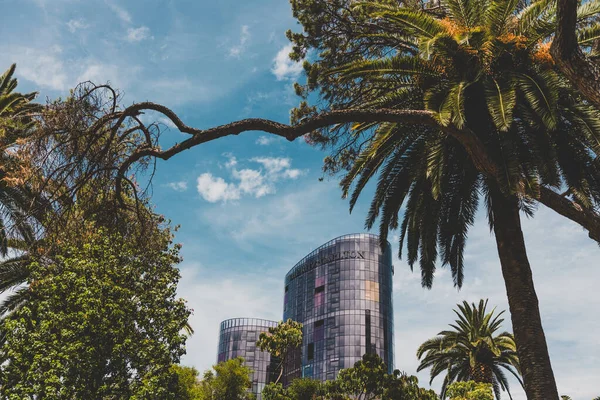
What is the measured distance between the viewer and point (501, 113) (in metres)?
10.4

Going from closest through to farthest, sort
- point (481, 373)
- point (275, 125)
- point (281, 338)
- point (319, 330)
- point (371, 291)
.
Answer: point (275, 125) < point (481, 373) < point (281, 338) < point (371, 291) < point (319, 330)

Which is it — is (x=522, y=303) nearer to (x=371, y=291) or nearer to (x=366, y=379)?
(x=366, y=379)


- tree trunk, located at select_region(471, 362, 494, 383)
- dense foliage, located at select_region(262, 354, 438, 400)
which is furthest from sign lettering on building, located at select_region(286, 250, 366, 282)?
dense foliage, located at select_region(262, 354, 438, 400)

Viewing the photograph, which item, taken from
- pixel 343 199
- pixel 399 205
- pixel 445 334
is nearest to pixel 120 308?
pixel 343 199

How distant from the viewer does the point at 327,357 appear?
89812mm

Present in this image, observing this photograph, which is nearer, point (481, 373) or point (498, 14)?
point (498, 14)

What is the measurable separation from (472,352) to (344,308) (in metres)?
51.7

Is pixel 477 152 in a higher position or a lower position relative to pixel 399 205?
lower

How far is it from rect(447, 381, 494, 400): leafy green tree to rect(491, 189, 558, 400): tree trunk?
24808mm

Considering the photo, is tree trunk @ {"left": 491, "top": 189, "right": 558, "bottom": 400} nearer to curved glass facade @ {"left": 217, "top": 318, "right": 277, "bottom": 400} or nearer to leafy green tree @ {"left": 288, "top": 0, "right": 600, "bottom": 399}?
leafy green tree @ {"left": 288, "top": 0, "right": 600, "bottom": 399}

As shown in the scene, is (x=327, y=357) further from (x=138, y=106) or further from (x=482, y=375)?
(x=138, y=106)

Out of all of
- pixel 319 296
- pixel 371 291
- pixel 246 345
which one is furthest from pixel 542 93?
pixel 246 345

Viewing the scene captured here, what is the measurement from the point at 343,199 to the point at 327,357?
7910 centimetres

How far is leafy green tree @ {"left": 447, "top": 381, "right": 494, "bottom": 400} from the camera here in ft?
111
